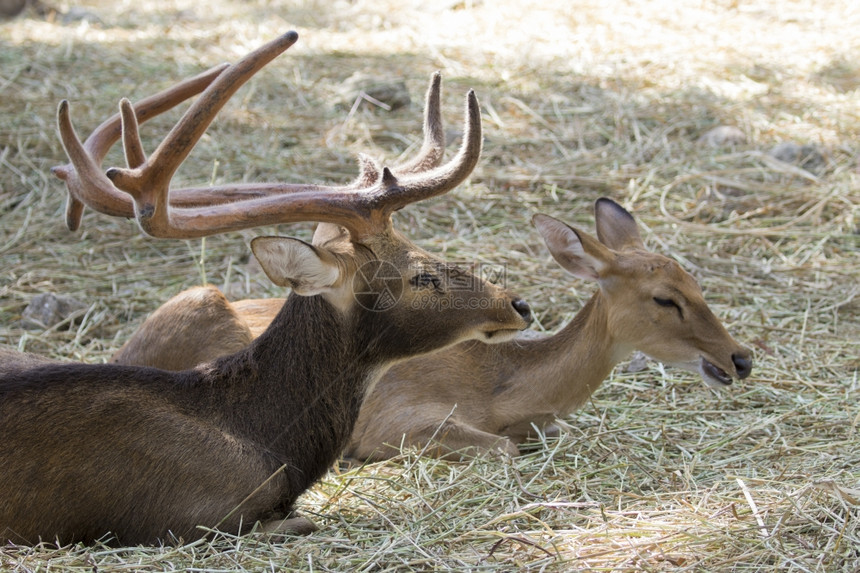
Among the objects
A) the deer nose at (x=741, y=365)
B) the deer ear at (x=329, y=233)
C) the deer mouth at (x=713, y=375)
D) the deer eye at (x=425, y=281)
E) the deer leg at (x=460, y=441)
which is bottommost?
the deer leg at (x=460, y=441)

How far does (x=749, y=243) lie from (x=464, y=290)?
4.16 m

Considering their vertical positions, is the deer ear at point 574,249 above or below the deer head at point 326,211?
below

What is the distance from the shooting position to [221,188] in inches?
187

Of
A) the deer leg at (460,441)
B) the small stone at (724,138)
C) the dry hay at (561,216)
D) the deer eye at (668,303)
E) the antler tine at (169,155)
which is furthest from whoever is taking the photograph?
the small stone at (724,138)

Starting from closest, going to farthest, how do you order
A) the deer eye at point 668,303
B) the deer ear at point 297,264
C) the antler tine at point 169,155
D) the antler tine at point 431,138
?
the antler tine at point 169,155
the deer ear at point 297,264
the antler tine at point 431,138
the deer eye at point 668,303

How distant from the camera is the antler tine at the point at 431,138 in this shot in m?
4.82

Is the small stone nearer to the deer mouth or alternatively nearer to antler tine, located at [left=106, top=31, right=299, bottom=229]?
the deer mouth

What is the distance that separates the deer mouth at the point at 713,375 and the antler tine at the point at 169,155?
3.06 meters

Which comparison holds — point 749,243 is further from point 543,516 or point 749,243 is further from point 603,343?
point 543,516

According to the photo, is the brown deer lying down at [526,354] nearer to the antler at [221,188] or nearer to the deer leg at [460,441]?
the deer leg at [460,441]

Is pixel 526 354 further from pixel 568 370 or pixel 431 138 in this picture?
pixel 431 138

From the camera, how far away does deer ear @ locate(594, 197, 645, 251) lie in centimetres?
624

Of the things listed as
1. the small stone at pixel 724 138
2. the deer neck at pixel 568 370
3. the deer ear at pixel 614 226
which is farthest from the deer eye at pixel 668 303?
the small stone at pixel 724 138

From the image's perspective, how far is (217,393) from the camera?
4.43m
